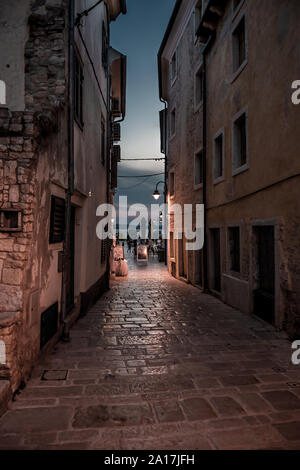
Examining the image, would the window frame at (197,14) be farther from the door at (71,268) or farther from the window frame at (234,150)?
the door at (71,268)

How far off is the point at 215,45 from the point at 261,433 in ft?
38.4

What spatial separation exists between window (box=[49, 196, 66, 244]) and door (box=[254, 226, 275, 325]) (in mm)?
Answer: 4691

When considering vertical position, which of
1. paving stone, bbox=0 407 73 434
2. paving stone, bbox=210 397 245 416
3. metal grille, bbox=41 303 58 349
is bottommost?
paving stone, bbox=210 397 245 416

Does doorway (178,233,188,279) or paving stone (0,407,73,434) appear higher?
doorway (178,233,188,279)

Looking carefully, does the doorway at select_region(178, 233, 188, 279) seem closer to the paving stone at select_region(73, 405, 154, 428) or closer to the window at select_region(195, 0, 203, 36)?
the window at select_region(195, 0, 203, 36)

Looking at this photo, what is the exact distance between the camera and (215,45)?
1058cm

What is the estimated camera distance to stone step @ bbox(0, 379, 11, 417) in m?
3.16

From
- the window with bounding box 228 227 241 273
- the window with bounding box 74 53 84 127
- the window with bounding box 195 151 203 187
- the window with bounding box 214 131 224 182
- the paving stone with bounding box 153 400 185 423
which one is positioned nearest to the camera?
the paving stone with bounding box 153 400 185 423

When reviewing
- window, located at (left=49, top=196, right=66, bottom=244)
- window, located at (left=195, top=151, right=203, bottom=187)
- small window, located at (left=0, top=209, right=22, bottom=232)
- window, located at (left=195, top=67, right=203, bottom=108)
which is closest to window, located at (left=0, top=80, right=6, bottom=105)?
window, located at (left=49, top=196, right=66, bottom=244)

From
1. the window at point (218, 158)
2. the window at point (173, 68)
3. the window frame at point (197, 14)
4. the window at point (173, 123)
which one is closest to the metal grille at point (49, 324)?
the window at point (218, 158)

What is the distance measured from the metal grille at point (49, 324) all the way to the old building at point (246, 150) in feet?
15.0

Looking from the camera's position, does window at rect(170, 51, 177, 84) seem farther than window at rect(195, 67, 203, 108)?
Yes

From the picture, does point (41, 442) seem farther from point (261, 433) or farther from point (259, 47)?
point (259, 47)

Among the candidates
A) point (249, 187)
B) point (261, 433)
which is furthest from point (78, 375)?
point (249, 187)
